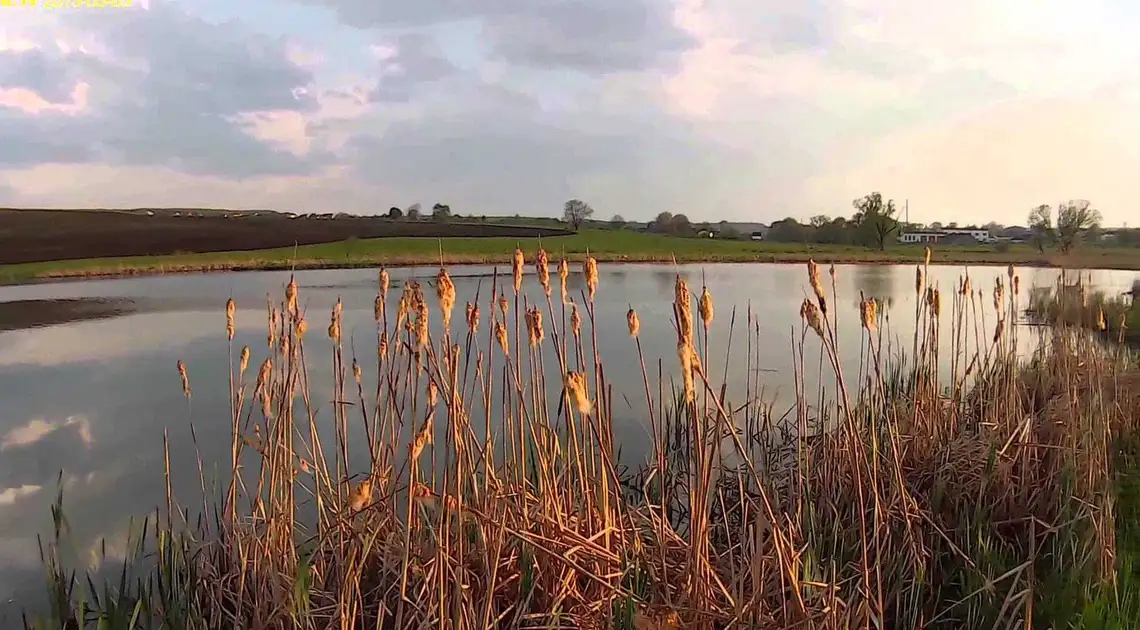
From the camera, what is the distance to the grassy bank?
2914 cm

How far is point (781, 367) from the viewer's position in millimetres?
9461

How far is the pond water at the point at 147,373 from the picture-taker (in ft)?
18.6

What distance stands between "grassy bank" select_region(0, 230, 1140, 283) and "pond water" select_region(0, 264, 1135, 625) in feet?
28.7

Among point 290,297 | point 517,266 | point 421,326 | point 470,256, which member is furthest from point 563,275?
point 470,256

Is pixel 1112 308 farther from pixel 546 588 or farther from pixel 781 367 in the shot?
pixel 546 588

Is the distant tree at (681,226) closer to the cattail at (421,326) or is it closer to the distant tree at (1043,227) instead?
the distant tree at (1043,227)

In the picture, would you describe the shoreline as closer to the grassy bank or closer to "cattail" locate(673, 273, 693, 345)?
the grassy bank

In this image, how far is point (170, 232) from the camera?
4303 centimetres

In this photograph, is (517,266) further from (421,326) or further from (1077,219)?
(1077,219)

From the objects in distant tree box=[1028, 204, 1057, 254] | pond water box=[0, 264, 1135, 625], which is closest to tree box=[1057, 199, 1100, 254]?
distant tree box=[1028, 204, 1057, 254]

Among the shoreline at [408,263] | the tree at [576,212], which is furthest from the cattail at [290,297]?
the tree at [576,212]

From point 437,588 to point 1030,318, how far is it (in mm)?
16126

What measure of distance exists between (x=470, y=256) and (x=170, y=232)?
2004cm

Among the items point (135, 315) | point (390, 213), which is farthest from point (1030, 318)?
point (390, 213)
